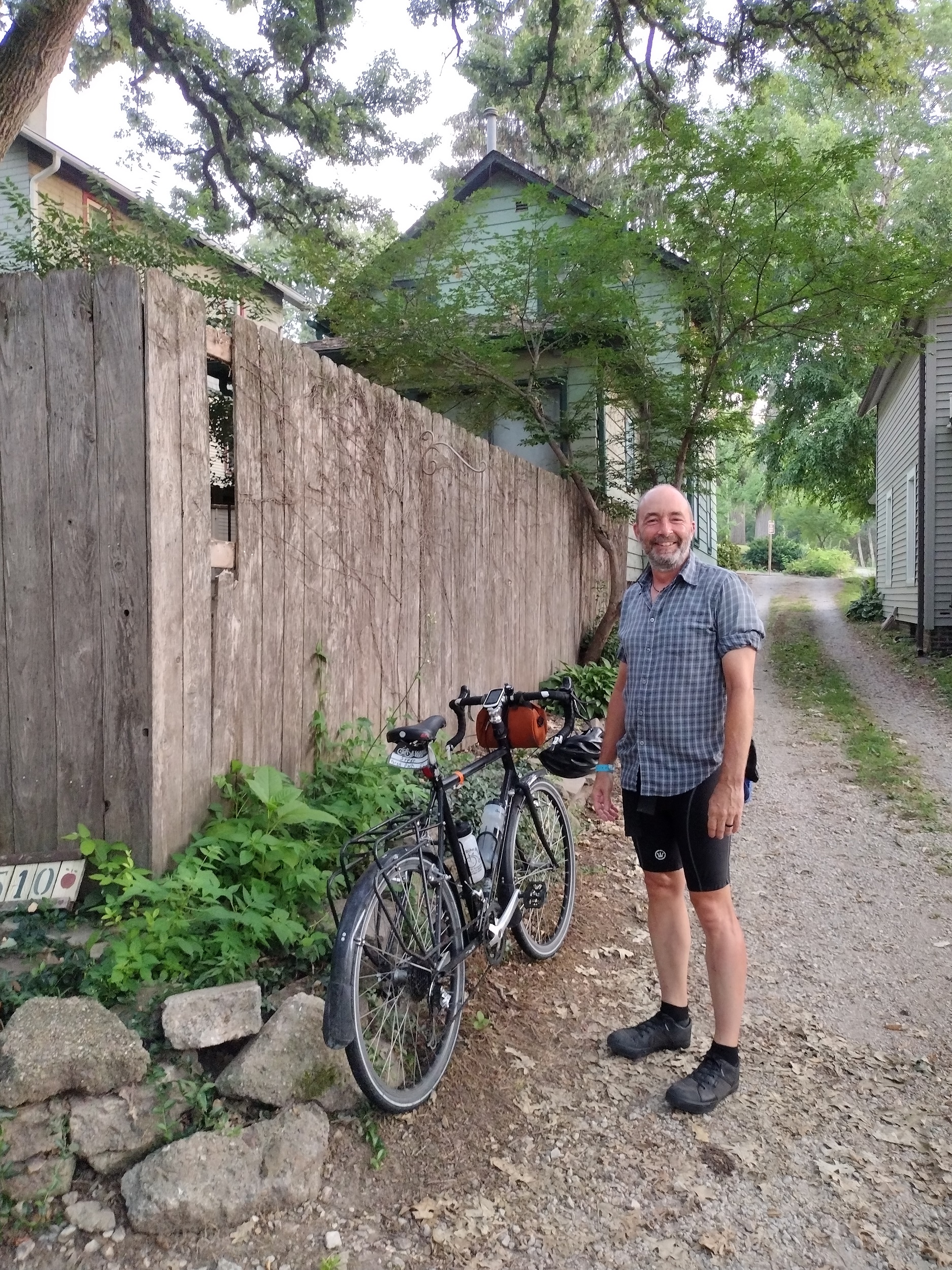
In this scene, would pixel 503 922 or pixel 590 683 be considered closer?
pixel 503 922

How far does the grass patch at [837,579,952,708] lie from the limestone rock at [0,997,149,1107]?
31.8ft

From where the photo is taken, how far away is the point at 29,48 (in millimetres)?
6328

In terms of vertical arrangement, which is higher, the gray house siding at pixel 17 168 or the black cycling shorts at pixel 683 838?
the gray house siding at pixel 17 168

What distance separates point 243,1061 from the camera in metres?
2.45

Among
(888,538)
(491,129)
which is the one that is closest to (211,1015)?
(491,129)

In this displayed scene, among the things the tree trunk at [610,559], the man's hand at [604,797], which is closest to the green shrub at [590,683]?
the tree trunk at [610,559]

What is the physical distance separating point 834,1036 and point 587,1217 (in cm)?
143

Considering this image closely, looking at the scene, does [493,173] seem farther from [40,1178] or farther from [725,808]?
[40,1178]

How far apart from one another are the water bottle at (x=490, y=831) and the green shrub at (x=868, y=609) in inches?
681

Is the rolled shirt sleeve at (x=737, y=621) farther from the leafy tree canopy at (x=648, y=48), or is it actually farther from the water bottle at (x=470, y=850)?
the leafy tree canopy at (x=648, y=48)

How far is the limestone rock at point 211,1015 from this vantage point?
2.45 metres

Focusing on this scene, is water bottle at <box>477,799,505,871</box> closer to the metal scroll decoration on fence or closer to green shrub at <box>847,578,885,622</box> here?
the metal scroll decoration on fence

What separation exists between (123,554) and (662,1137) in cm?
255

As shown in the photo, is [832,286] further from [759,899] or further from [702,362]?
[759,899]
